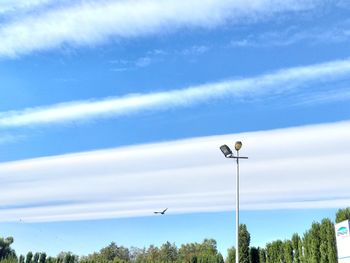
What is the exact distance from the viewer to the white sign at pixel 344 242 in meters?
18.3

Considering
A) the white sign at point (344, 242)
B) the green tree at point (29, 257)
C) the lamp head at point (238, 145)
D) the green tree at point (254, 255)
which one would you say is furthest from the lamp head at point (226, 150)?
the green tree at point (29, 257)

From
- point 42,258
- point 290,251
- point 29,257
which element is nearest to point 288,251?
point 290,251

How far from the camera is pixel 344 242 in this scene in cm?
1858

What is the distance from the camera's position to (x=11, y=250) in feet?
279

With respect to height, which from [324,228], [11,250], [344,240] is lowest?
[344,240]

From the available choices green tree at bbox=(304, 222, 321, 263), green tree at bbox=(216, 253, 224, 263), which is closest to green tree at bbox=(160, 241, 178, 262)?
green tree at bbox=(216, 253, 224, 263)

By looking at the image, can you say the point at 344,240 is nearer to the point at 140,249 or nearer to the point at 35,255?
the point at 35,255

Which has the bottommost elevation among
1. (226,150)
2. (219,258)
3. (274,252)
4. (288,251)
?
(288,251)

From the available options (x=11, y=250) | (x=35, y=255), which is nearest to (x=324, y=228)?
(x=35, y=255)

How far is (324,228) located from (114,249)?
73956mm

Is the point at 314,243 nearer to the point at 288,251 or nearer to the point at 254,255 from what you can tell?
the point at 288,251

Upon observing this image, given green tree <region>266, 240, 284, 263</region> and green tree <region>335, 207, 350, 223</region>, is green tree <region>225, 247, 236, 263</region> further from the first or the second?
green tree <region>335, 207, 350, 223</region>

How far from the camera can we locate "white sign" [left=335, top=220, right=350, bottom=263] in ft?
60.0

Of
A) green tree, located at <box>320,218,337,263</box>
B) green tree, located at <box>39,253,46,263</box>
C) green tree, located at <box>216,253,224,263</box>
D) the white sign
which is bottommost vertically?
the white sign
